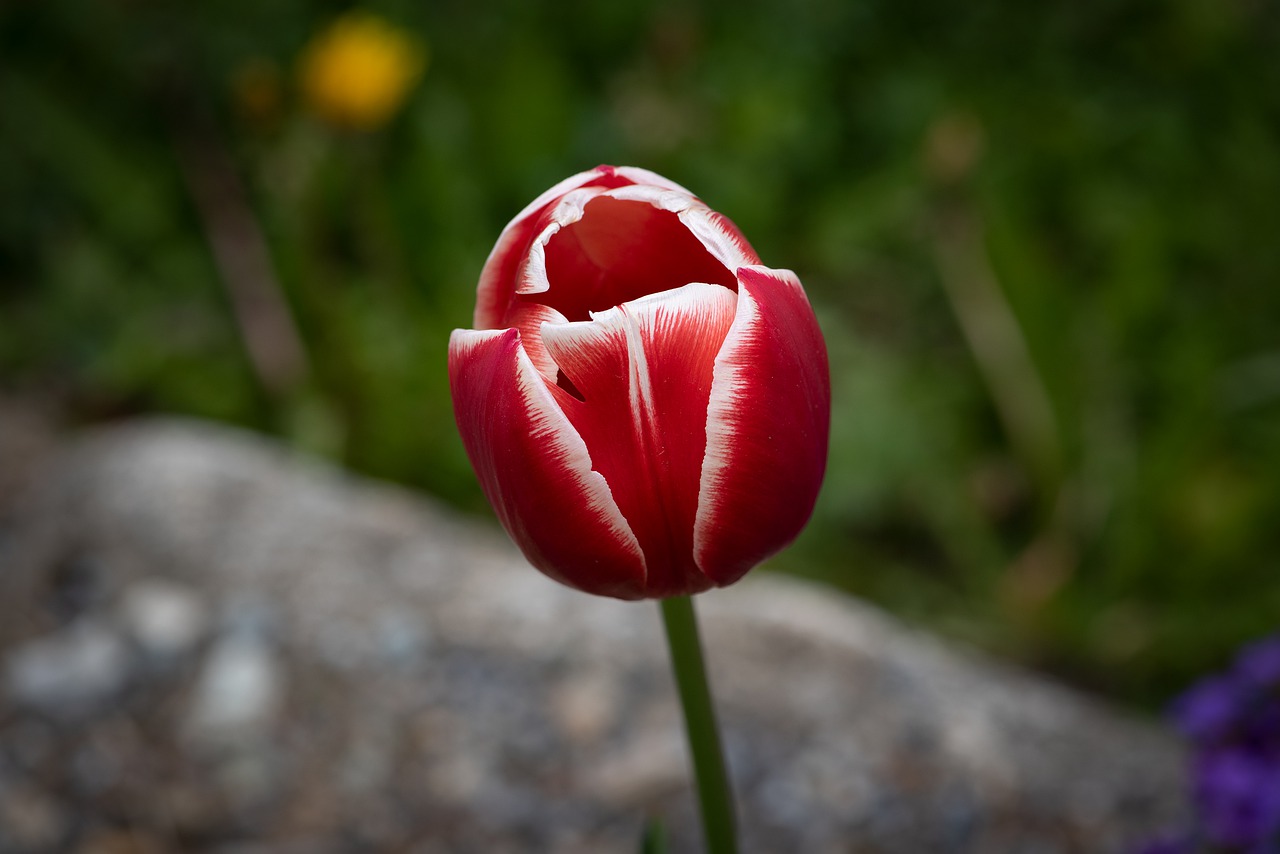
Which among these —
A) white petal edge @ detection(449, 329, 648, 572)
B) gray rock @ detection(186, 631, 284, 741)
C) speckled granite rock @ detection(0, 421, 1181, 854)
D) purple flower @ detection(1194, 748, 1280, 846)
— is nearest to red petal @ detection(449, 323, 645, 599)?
white petal edge @ detection(449, 329, 648, 572)

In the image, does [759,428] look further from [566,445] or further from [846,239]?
[846,239]

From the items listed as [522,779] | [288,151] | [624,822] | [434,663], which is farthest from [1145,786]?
[288,151]

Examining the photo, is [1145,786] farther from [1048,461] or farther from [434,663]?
[434,663]

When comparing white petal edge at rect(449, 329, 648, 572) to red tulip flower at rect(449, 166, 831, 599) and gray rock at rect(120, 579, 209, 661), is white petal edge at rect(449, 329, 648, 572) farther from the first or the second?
gray rock at rect(120, 579, 209, 661)

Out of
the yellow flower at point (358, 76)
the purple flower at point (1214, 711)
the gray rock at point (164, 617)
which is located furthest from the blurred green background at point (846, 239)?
the purple flower at point (1214, 711)

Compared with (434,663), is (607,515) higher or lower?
higher

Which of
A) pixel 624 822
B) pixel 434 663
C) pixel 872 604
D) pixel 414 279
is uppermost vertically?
pixel 414 279

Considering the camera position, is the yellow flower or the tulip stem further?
the yellow flower

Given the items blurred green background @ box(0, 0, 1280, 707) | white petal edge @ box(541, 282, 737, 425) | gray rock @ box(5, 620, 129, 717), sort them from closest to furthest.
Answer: white petal edge @ box(541, 282, 737, 425)
gray rock @ box(5, 620, 129, 717)
blurred green background @ box(0, 0, 1280, 707)
